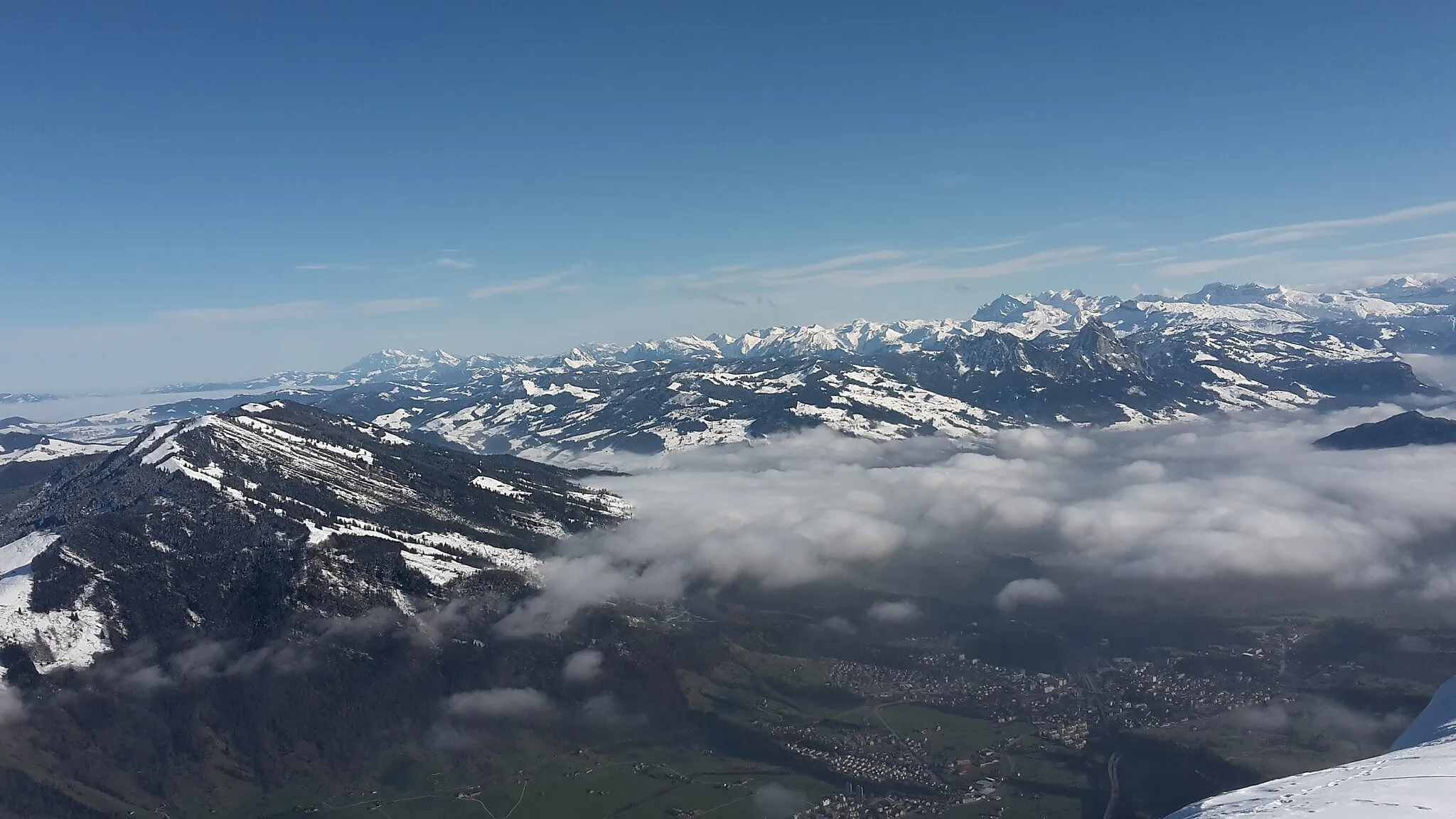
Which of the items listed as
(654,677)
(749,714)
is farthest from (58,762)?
(749,714)

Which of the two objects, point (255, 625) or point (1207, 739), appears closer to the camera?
point (1207, 739)

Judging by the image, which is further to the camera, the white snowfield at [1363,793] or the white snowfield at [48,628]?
the white snowfield at [48,628]

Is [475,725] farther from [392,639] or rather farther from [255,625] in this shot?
[255,625]

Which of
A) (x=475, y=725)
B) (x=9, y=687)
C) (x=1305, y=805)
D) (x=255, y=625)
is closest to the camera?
(x=1305, y=805)

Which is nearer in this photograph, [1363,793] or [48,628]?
[1363,793]

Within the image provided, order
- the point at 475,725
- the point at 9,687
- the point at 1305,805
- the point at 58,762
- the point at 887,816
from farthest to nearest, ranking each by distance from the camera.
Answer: the point at 475,725
the point at 9,687
the point at 58,762
the point at 887,816
the point at 1305,805

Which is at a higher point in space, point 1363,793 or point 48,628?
point 1363,793

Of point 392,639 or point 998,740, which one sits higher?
point 392,639

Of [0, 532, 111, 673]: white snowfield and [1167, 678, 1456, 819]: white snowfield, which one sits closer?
[1167, 678, 1456, 819]: white snowfield
